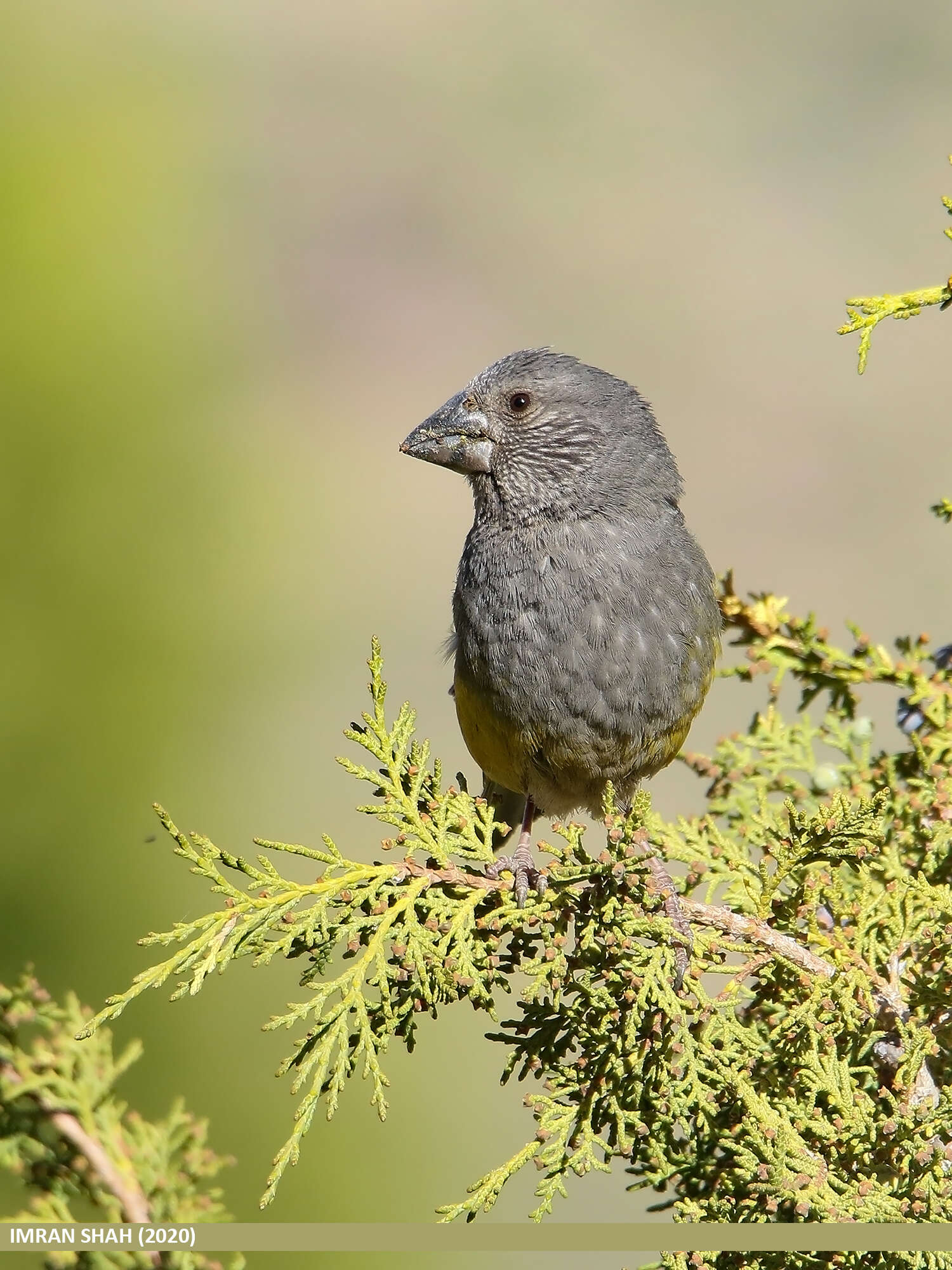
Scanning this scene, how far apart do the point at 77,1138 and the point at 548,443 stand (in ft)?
8.02

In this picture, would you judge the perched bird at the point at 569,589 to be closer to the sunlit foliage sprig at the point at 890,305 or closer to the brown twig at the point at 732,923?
the brown twig at the point at 732,923

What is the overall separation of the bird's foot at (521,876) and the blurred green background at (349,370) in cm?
188

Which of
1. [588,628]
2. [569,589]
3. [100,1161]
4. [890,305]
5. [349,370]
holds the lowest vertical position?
[100,1161]

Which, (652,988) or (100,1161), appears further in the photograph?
(100,1161)

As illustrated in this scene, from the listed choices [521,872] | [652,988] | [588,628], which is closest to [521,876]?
[521,872]

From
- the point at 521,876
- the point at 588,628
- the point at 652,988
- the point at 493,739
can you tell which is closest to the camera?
the point at 652,988

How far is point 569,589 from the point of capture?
372 cm

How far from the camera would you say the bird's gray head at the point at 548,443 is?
3963mm

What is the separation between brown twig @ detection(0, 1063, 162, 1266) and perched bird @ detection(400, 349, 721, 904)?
1.33 metres

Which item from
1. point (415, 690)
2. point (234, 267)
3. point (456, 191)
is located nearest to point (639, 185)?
point (456, 191)

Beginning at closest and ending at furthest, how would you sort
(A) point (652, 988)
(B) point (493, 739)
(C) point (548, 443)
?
(A) point (652, 988) < (B) point (493, 739) < (C) point (548, 443)

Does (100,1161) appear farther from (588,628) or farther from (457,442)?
(457,442)

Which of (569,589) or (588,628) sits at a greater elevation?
(569,589)

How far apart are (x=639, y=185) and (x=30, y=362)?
1945 centimetres
